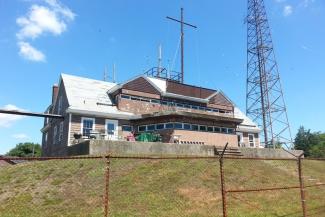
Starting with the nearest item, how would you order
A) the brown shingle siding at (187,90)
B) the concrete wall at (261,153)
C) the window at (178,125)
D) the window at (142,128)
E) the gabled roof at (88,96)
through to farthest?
the concrete wall at (261,153)
the window at (178,125)
the gabled roof at (88,96)
the window at (142,128)
the brown shingle siding at (187,90)

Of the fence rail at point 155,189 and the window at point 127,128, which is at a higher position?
the window at point 127,128

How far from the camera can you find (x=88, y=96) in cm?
3212

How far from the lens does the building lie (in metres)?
29.6

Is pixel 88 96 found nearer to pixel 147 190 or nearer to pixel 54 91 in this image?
pixel 54 91

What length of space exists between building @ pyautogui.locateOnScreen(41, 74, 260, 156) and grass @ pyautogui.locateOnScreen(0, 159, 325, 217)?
9.03 metres


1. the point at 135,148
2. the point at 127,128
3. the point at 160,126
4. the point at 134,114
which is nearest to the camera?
the point at 135,148

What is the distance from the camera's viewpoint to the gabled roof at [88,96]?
30245 mm

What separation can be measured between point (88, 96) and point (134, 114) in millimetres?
4578

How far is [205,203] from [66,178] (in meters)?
7.01

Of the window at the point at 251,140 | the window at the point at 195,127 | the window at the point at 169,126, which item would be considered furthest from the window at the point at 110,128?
the window at the point at 251,140

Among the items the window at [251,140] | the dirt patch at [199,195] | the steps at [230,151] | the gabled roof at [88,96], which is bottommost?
the dirt patch at [199,195]

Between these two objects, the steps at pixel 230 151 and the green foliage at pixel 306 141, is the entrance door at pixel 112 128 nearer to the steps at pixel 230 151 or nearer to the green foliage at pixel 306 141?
the steps at pixel 230 151

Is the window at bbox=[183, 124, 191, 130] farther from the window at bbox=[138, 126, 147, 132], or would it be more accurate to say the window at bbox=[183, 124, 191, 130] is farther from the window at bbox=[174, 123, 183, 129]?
the window at bbox=[138, 126, 147, 132]

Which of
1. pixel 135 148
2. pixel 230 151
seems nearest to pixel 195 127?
pixel 230 151
